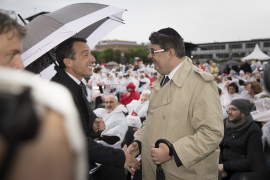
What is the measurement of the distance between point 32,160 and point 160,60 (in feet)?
6.17

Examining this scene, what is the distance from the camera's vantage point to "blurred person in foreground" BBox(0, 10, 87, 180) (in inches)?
20.6

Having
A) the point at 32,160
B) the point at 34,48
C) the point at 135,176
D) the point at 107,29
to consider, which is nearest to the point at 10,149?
the point at 32,160

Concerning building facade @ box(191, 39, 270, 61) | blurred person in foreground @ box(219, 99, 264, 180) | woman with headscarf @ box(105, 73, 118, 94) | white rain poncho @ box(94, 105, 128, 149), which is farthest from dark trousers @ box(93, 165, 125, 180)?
building facade @ box(191, 39, 270, 61)

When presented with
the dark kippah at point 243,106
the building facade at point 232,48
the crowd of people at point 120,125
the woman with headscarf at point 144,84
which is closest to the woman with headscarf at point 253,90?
the crowd of people at point 120,125

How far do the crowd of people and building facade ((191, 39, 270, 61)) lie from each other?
7718cm

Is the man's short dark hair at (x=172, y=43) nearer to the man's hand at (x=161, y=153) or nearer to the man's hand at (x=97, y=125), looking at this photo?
the man's hand at (x=161, y=153)

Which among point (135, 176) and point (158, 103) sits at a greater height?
point (158, 103)

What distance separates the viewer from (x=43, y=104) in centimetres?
55

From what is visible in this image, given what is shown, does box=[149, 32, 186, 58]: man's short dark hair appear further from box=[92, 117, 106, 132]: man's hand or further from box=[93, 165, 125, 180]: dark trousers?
box=[93, 165, 125, 180]: dark trousers

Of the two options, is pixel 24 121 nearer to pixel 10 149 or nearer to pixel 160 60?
pixel 10 149

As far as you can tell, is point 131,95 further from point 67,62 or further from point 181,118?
point 181,118

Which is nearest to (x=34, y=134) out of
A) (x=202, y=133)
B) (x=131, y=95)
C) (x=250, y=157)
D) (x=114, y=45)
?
(x=202, y=133)

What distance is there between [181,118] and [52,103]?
155 centimetres

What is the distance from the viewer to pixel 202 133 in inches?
73.3
